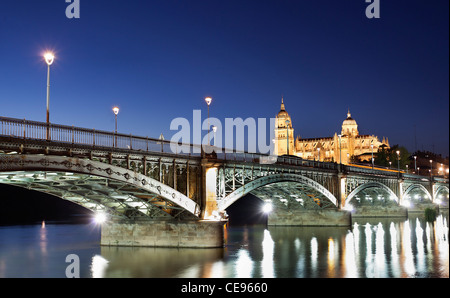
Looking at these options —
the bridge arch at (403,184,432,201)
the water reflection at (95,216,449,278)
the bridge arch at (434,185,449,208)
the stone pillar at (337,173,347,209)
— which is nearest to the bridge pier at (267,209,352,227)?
the stone pillar at (337,173,347,209)

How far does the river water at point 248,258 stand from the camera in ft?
101

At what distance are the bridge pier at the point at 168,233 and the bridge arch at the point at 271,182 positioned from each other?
224 centimetres

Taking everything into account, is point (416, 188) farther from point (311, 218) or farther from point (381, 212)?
point (311, 218)

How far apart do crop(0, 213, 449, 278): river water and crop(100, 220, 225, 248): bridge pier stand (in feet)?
2.78

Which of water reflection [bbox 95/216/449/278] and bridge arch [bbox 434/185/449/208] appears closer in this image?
water reflection [bbox 95/216/449/278]

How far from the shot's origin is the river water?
3064cm

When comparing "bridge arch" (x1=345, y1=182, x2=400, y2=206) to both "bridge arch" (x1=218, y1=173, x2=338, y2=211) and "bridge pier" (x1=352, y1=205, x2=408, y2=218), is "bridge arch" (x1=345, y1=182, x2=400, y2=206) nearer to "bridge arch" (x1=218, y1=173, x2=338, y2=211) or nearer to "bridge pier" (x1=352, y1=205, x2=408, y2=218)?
"bridge pier" (x1=352, y1=205, x2=408, y2=218)

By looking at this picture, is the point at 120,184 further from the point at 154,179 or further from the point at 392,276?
the point at 392,276

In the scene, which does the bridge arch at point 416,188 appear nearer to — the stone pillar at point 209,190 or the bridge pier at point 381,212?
the bridge pier at point 381,212

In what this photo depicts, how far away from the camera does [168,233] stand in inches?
1574

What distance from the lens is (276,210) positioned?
71.9 meters

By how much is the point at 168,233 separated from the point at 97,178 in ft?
33.6
